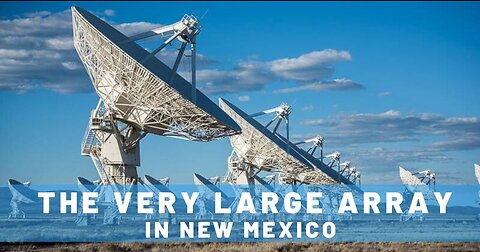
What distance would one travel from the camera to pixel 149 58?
39500 millimetres

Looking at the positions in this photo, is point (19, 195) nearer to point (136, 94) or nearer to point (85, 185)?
point (85, 185)

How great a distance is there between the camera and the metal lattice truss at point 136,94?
121 ft

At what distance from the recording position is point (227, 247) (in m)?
33.2

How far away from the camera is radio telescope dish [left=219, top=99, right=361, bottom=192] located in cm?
5372

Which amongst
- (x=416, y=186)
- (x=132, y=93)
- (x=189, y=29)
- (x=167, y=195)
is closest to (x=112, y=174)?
(x=167, y=195)

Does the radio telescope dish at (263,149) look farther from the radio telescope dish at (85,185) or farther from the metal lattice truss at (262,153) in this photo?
the radio telescope dish at (85,185)

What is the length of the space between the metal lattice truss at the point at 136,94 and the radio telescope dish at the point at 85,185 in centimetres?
1110

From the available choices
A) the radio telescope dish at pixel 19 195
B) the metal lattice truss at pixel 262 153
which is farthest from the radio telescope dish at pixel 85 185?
the radio telescope dish at pixel 19 195

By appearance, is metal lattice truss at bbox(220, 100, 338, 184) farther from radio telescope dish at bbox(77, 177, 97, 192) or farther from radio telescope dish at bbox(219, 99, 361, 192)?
radio telescope dish at bbox(77, 177, 97, 192)

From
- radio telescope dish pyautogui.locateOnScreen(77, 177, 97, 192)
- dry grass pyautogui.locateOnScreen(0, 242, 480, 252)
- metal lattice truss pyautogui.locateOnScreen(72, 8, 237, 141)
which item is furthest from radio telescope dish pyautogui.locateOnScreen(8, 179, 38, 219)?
dry grass pyautogui.locateOnScreen(0, 242, 480, 252)

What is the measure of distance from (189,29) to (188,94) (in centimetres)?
381

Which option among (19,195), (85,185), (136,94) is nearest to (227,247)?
(136,94)

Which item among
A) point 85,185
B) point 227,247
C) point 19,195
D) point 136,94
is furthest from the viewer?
point 19,195

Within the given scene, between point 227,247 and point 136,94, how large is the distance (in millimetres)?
9743
